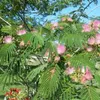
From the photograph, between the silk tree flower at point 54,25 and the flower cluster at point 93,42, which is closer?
the flower cluster at point 93,42

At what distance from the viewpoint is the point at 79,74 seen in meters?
2.79

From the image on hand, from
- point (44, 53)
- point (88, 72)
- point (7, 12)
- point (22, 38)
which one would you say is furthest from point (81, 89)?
point (7, 12)

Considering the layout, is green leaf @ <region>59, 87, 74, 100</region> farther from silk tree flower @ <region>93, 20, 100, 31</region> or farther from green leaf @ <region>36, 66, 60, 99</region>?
silk tree flower @ <region>93, 20, 100, 31</region>

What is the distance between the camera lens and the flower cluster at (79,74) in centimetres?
263

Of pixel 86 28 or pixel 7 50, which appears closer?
pixel 7 50

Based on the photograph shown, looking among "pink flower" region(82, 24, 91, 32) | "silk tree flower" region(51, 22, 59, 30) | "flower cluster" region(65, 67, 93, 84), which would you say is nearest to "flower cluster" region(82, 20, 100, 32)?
"pink flower" region(82, 24, 91, 32)

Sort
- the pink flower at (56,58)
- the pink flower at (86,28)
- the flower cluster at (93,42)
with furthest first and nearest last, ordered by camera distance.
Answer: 1. the pink flower at (86,28)
2. the flower cluster at (93,42)
3. the pink flower at (56,58)

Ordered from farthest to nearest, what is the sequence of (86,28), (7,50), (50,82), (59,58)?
(86,28)
(7,50)
(59,58)
(50,82)

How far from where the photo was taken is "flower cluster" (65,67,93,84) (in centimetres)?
263

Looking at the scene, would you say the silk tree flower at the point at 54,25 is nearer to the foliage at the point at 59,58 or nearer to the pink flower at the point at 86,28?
the foliage at the point at 59,58

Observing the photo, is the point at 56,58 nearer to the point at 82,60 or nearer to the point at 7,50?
the point at 82,60

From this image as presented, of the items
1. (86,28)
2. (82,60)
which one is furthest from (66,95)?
(86,28)

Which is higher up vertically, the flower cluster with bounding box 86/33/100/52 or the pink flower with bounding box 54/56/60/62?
the flower cluster with bounding box 86/33/100/52

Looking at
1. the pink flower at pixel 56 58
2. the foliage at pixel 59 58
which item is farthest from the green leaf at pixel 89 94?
the pink flower at pixel 56 58
